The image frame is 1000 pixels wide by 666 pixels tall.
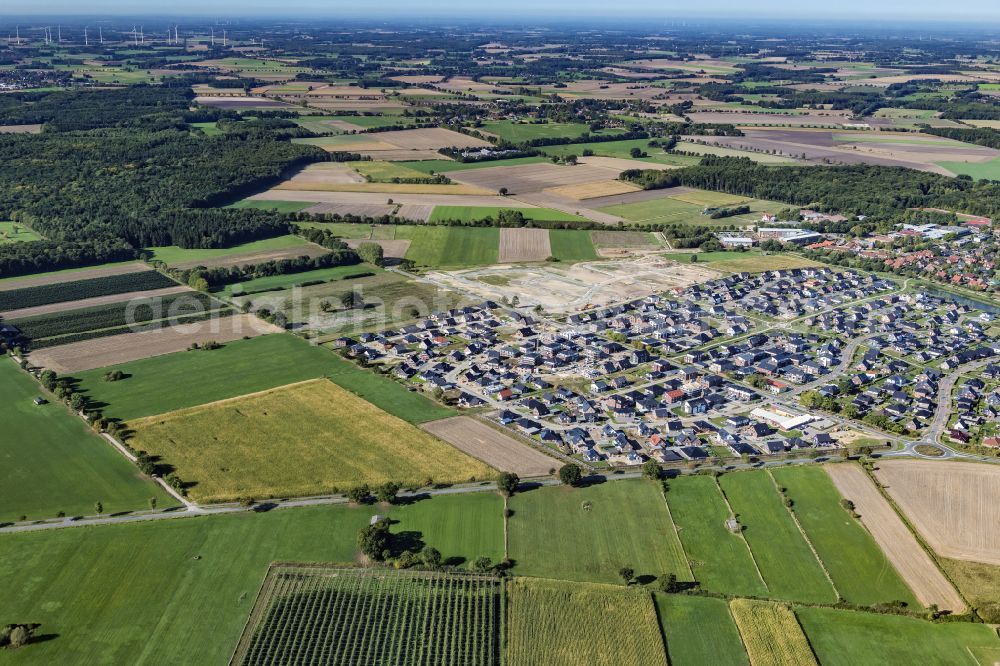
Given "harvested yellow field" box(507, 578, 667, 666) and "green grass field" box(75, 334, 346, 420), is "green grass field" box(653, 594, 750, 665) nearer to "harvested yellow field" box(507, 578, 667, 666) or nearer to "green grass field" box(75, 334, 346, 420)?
"harvested yellow field" box(507, 578, 667, 666)

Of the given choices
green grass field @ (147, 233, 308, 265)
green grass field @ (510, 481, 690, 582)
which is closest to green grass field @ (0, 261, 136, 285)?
green grass field @ (147, 233, 308, 265)

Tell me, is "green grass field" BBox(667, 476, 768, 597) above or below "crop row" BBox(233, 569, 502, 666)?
above

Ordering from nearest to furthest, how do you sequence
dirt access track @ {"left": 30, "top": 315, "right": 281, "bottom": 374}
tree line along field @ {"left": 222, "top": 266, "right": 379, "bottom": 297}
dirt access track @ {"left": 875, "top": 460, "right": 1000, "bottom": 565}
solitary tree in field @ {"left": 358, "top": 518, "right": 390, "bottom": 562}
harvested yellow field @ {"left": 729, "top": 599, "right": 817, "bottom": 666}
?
harvested yellow field @ {"left": 729, "top": 599, "right": 817, "bottom": 666}, solitary tree in field @ {"left": 358, "top": 518, "right": 390, "bottom": 562}, dirt access track @ {"left": 875, "top": 460, "right": 1000, "bottom": 565}, dirt access track @ {"left": 30, "top": 315, "right": 281, "bottom": 374}, tree line along field @ {"left": 222, "top": 266, "right": 379, "bottom": 297}

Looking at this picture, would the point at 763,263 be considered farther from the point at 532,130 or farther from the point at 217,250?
the point at 532,130

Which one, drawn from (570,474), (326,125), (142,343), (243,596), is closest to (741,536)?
(570,474)

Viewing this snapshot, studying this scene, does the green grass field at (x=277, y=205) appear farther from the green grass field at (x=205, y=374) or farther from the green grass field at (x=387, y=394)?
the green grass field at (x=387, y=394)

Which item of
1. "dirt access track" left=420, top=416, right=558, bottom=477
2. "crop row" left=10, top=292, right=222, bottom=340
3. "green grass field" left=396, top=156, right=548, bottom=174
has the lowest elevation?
"dirt access track" left=420, top=416, right=558, bottom=477

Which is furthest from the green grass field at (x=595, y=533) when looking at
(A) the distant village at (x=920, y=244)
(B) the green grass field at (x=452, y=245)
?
(A) the distant village at (x=920, y=244)

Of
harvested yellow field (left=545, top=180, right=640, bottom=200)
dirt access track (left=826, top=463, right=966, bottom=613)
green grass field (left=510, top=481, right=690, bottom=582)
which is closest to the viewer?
dirt access track (left=826, top=463, right=966, bottom=613)
